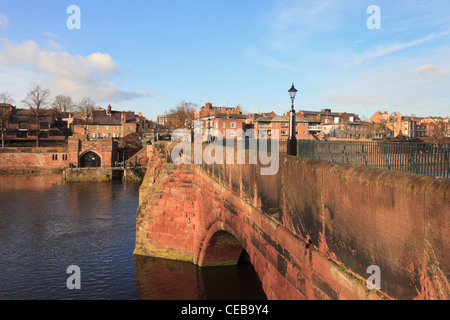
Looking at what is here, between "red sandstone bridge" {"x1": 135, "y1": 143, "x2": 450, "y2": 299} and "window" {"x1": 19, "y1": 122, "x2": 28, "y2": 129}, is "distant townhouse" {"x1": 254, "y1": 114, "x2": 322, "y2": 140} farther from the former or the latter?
"red sandstone bridge" {"x1": 135, "y1": 143, "x2": 450, "y2": 299}

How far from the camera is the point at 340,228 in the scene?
4516mm

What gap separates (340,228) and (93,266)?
16.7 metres

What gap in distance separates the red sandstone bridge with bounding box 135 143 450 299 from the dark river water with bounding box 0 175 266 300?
6538 mm

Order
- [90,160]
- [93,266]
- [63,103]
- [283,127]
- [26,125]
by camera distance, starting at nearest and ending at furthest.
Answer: [93,266], [90,160], [283,127], [26,125], [63,103]

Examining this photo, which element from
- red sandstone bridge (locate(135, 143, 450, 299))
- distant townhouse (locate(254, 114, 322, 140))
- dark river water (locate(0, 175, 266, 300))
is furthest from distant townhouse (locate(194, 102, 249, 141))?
red sandstone bridge (locate(135, 143, 450, 299))

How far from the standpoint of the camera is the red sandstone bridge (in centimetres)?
305

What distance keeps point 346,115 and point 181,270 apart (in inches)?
3860

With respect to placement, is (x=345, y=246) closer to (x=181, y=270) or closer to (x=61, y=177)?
Answer: (x=181, y=270)

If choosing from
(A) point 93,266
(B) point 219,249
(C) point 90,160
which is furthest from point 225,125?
(B) point 219,249

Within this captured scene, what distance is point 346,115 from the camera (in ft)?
342

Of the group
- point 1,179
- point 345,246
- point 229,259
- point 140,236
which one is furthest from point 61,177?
point 345,246

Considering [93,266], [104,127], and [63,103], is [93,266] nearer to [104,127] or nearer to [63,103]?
[104,127]
